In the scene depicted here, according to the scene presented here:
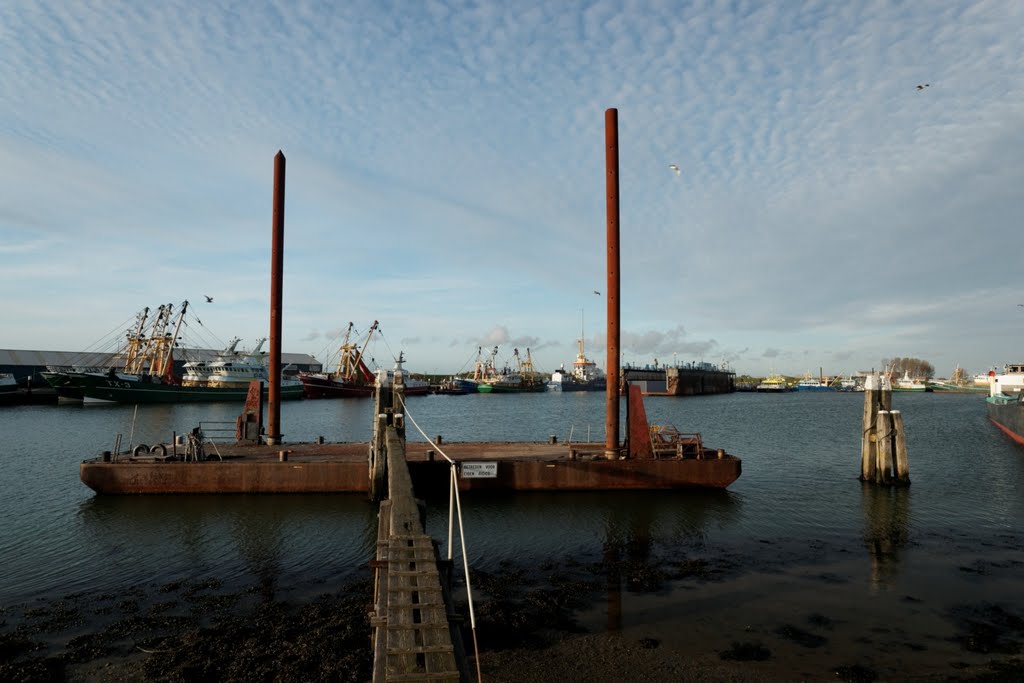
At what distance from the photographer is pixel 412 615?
17.5 ft

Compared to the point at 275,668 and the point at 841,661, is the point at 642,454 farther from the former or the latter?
the point at 275,668

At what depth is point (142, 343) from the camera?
9694 centimetres

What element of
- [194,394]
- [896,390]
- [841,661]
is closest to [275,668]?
[841,661]

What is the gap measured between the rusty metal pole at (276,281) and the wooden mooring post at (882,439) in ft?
82.1

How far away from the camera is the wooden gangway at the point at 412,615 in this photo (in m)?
4.52

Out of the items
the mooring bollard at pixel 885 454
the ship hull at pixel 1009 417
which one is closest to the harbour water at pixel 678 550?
the mooring bollard at pixel 885 454

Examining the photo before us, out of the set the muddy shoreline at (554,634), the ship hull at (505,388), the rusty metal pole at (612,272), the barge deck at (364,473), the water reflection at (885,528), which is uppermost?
the rusty metal pole at (612,272)

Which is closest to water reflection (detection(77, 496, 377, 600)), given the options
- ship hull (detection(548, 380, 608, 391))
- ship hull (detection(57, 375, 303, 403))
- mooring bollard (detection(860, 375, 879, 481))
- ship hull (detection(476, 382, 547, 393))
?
A: mooring bollard (detection(860, 375, 879, 481))

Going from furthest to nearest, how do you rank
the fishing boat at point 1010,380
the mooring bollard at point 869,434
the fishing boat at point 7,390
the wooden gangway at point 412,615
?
the fishing boat at point 7,390 → the fishing boat at point 1010,380 → the mooring bollard at point 869,434 → the wooden gangway at point 412,615

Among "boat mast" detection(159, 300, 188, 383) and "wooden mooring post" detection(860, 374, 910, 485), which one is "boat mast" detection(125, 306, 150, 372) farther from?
"wooden mooring post" detection(860, 374, 910, 485)

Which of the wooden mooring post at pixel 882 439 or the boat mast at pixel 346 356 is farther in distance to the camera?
the boat mast at pixel 346 356

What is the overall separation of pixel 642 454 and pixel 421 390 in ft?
384

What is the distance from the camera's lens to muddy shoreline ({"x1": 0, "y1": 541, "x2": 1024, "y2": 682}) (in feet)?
30.5

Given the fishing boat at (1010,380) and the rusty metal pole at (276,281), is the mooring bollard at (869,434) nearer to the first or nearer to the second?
the rusty metal pole at (276,281)
